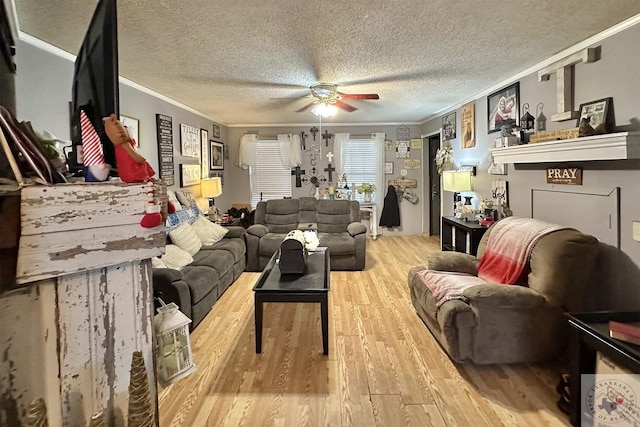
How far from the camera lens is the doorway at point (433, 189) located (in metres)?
7.12

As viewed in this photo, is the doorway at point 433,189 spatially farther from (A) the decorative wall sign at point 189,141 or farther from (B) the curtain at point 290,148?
(A) the decorative wall sign at point 189,141

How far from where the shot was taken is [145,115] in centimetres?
405

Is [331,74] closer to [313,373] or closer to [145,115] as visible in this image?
[145,115]

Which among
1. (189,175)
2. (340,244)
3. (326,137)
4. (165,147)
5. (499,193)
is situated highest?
(326,137)

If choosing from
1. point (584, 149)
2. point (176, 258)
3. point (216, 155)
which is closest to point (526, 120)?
point (584, 149)

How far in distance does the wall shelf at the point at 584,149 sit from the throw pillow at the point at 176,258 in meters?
3.21

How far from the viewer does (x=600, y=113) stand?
8.41ft

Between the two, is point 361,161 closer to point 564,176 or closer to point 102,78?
point 564,176

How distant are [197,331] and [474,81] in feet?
11.8

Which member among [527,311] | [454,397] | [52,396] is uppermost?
[52,396]

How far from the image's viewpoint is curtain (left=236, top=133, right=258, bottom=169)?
24.0ft

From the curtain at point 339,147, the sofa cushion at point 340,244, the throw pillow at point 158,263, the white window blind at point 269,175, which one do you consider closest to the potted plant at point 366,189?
the curtain at point 339,147

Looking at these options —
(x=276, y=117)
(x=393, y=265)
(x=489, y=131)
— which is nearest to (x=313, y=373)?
(x=393, y=265)

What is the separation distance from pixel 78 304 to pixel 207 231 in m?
4.11
